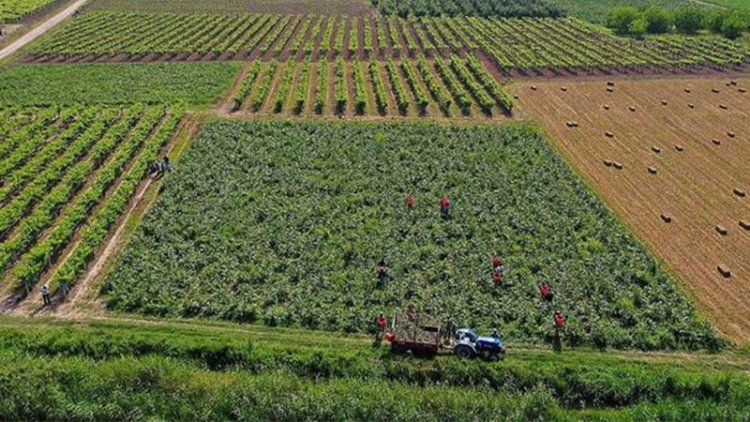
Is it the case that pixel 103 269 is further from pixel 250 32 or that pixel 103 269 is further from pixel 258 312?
pixel 250 32

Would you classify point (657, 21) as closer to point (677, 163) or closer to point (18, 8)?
point (677, 163)

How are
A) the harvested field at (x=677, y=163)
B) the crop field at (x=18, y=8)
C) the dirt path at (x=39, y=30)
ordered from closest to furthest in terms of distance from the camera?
the harvested field at (x=677, y=163)
the dirt path at (x=39, y=30)
the crop field at (x=18, y=8)

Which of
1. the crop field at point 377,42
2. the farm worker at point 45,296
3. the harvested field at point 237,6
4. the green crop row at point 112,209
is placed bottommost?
the farm worker at point 45,296

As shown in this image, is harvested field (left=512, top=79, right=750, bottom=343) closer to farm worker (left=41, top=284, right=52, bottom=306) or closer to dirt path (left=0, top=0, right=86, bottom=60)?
farm worker (left=41, top=284, right=52, bottom=306)

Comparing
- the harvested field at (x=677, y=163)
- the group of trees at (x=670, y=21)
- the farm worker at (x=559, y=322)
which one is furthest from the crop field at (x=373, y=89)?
the farm worker at (x=559, y=322)

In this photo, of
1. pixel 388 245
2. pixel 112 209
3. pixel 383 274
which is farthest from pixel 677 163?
pixel 112 209

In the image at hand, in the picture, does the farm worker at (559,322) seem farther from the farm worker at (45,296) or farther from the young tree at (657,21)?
the young tree at (657,21)
